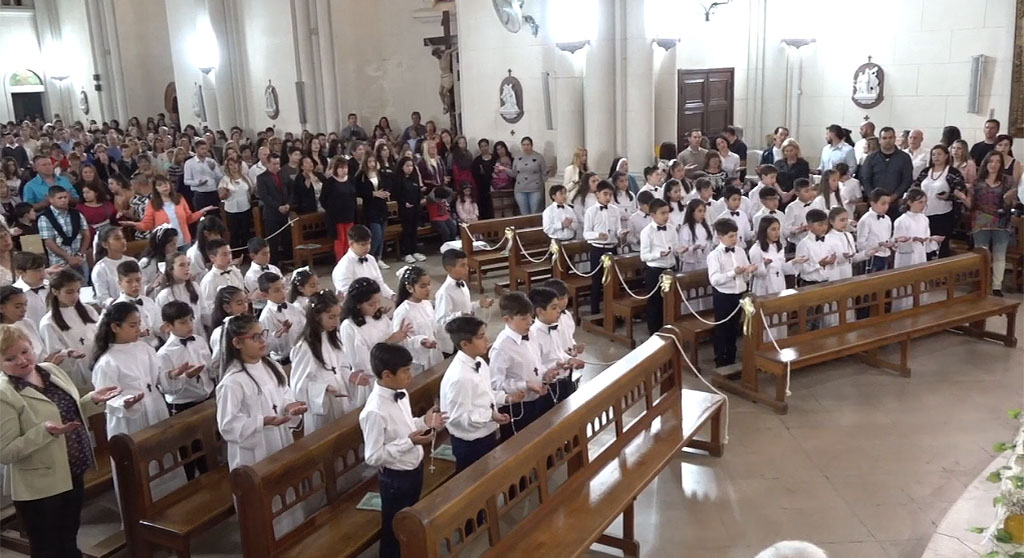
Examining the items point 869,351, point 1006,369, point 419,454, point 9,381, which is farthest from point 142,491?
point 1006,369

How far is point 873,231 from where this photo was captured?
8242mm

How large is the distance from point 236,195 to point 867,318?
27.0 ft

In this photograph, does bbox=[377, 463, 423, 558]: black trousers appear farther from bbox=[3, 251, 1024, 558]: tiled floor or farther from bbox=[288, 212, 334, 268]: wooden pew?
bbox=[288, 212, 334, 268]: wooden pew

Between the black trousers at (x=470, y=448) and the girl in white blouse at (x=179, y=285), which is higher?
the girl in white blouse at (x=179, y=285)

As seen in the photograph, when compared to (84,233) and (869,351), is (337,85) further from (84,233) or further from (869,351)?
(869,351)

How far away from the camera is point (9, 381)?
4137mm

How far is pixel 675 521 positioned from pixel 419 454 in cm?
174

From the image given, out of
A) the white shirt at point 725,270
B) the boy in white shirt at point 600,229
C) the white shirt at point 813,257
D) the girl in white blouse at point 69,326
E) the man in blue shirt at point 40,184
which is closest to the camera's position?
the girl in white blouse at point 69,326

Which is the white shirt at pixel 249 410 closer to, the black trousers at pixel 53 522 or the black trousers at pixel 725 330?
the black trousers at pixel 53 522

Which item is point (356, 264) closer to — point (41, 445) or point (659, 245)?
point (659, 245)

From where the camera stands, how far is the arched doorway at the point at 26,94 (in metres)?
26.6

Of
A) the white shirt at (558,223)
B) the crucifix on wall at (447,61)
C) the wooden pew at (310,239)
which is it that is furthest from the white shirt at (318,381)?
the crucifix on wall at (447,61)

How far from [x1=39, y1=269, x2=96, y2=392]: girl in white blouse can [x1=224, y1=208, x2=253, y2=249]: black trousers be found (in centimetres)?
588

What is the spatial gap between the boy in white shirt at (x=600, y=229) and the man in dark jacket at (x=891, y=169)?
3357mm
